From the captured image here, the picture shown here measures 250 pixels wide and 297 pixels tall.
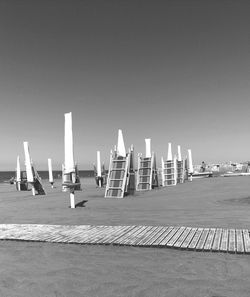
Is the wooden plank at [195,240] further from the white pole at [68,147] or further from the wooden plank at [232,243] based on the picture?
the white pole at [68,147]

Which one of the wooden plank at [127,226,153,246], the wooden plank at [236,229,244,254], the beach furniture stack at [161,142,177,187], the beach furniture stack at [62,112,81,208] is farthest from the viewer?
the beach furniture stack at [161,142,177,187]

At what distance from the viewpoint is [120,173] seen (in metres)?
19.2

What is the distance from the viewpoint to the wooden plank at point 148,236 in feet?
21.9

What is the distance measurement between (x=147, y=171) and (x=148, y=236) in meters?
15.7

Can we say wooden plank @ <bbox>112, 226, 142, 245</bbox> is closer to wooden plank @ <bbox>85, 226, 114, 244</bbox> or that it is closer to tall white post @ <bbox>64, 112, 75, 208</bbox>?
wooden plank @ <bbox>85, 226, 114, 244</bbox>

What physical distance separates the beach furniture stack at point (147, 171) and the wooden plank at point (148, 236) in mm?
14454

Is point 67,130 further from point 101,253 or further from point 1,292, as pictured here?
point 1,292

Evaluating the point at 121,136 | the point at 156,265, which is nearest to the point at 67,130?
the point at 121,136

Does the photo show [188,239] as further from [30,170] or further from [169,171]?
[169,171]

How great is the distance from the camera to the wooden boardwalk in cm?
632

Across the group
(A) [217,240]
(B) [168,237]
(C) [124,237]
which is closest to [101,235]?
(C) [124,237]

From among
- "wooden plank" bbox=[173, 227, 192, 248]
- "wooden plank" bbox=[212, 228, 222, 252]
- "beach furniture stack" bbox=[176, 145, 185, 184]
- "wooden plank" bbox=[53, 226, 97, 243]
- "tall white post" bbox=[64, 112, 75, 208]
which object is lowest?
"wooden plank" bbox=[212, 228, 222, 252]

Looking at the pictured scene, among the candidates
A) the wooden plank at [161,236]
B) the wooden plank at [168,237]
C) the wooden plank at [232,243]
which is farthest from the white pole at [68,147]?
the wooden plank at [232,243]

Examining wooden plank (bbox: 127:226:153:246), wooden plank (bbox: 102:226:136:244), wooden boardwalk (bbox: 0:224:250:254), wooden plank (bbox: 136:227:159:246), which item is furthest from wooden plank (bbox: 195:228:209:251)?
wooden plank (bbox: 102:226:136:244)
